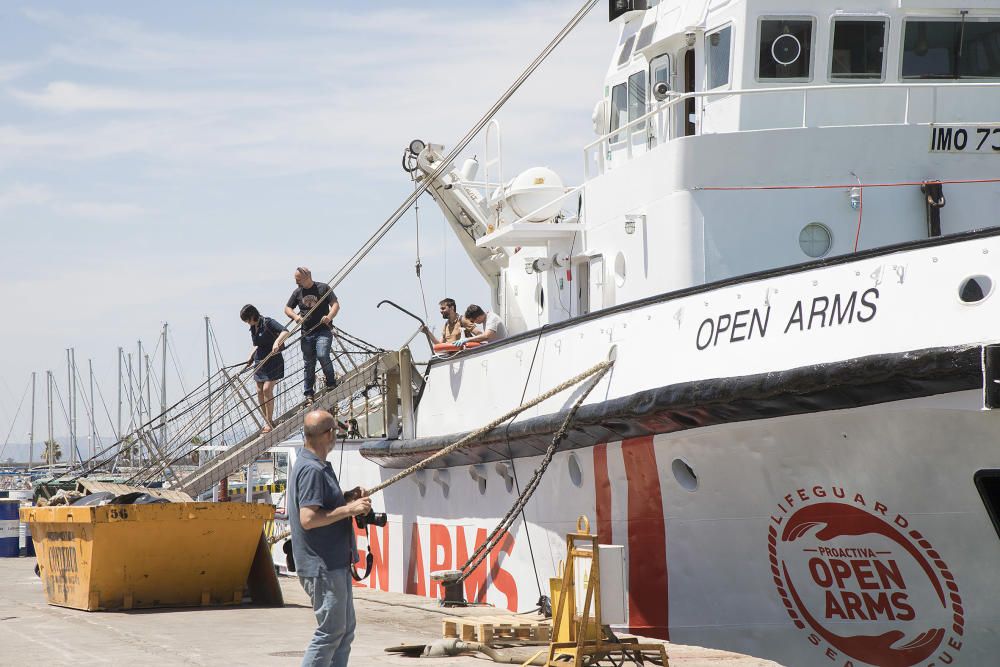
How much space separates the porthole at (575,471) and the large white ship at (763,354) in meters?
0.04

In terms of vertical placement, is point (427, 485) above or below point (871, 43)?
below

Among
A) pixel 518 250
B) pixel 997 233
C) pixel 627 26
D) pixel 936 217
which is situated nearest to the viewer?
pixel 997 233

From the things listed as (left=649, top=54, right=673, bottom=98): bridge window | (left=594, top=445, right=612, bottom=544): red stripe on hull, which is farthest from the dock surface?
(left=649, top=54, right=673, bottom=98): bridge window

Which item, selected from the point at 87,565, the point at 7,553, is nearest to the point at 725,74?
the point at 87,565

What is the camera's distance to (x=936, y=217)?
8.91 meters

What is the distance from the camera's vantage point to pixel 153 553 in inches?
402

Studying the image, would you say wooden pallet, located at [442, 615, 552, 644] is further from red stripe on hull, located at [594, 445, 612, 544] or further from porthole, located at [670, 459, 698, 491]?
porthole, located at [670, 459, 698, 491]

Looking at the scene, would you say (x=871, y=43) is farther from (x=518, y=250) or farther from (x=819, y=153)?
(x=518, y=250)

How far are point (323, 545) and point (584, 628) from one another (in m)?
1.86

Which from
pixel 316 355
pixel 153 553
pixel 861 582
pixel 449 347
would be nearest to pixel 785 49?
pixel 449 347

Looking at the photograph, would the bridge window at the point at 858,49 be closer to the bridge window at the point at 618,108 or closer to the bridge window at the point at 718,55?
the bridge window at the point at 718,55

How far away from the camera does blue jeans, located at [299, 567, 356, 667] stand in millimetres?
5406

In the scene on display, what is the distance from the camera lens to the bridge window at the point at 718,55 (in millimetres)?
9633

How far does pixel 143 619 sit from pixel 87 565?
3.01 feet
